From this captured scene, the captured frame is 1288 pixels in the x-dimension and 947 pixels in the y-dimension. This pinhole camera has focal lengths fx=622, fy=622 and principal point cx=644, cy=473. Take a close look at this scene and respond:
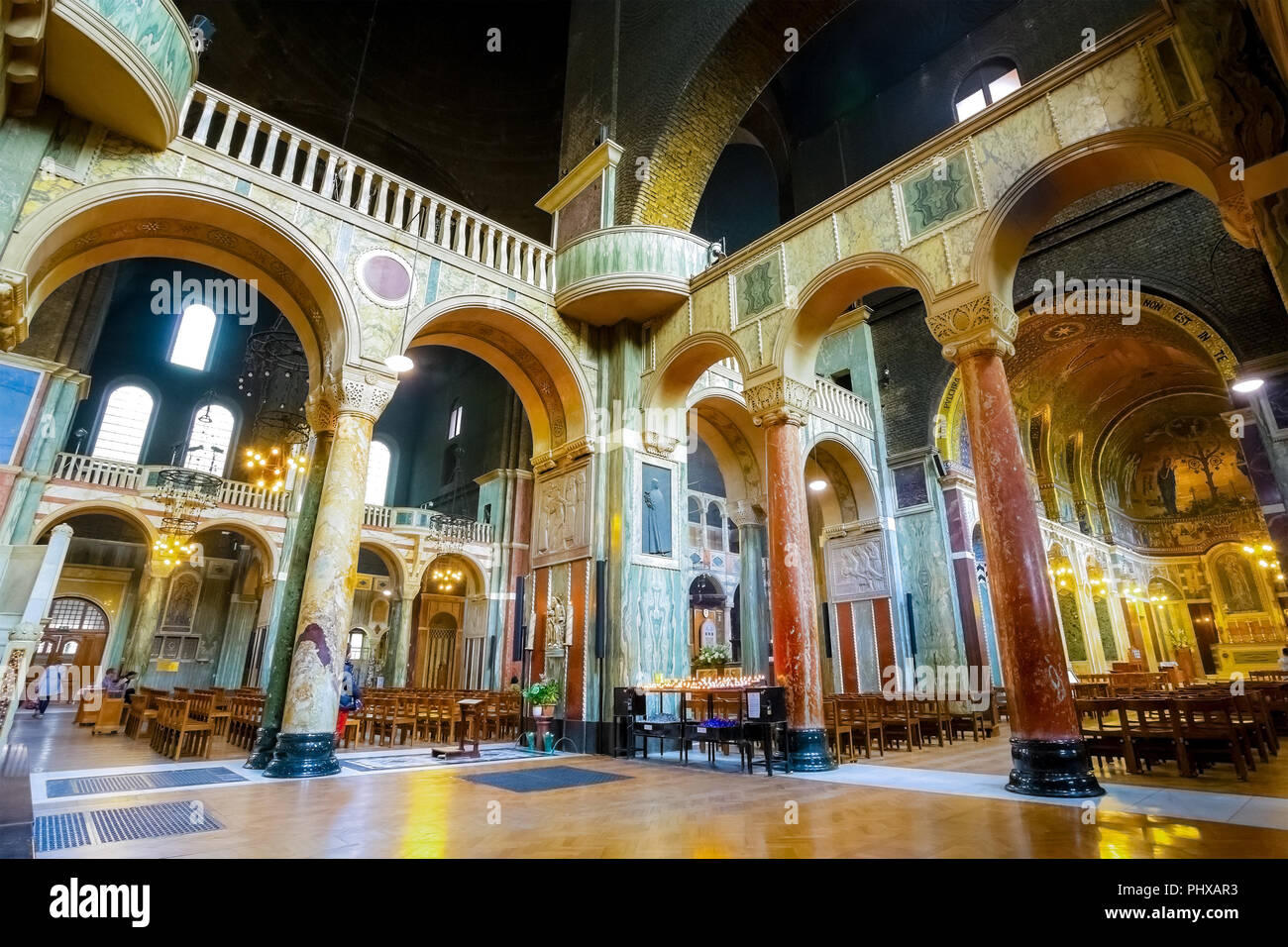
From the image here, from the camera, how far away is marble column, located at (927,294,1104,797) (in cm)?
516

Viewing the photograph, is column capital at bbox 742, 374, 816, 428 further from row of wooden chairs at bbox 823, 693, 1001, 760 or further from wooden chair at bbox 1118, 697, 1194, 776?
wooden chair at bbox 1118, 697, 1194, 776

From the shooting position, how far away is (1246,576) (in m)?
22.5

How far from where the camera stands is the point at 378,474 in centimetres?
2806

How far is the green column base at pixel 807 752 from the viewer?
22.5ft

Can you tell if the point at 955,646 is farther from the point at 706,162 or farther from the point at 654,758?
the point at 706,162

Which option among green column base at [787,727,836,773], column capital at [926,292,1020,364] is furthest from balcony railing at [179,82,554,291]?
green column base at [787,727,836,773]

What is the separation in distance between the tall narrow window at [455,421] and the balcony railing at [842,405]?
17161mm

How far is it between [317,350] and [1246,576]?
3023 cm

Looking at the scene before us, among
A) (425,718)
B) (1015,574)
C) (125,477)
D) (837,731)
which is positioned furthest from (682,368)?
(125,477)

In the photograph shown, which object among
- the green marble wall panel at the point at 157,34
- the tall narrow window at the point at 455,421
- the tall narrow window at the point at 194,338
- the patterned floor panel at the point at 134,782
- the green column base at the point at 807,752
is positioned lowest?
the patterned floor panel at the point at 134,782

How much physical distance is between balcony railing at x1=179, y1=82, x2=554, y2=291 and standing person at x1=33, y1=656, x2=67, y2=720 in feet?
50.4

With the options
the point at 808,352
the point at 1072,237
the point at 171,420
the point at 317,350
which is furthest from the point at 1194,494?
the point at 171,420

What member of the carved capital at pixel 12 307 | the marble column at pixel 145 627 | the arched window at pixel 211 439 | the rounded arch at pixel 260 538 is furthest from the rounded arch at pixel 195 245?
the arched window at pixel 211 439

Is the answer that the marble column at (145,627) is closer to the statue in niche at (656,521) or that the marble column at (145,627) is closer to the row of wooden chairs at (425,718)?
the row of wooden chairs at (425,718)
